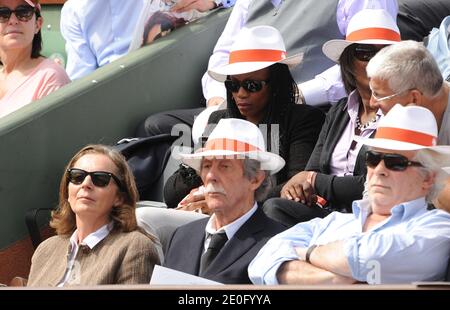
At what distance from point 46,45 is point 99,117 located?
70.6 inches

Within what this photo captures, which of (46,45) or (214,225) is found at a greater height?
(214,225)

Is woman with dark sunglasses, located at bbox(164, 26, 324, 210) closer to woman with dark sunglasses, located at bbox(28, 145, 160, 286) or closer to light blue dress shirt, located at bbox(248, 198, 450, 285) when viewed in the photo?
woman with dark sunglasses, located at bbox(28, 145, 160, 286)

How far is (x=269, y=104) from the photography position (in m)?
5.38

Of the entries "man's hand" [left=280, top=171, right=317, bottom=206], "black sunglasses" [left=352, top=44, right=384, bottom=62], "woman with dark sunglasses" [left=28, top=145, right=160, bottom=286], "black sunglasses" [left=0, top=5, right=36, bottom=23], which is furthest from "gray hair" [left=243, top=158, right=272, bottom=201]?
"black sunglasses" [left=0, top=5, right=36, bottom=23]

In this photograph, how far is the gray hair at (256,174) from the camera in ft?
15.0

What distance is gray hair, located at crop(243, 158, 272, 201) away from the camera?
15.0 feet

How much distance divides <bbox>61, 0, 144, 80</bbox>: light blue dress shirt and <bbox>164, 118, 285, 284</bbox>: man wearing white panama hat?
8.00ft

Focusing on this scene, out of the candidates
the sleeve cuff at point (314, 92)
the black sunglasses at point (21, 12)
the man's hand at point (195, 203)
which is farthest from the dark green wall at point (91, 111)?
the sleeve cuff at point (314, 92)

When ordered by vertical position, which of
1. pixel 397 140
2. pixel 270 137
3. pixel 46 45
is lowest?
pixel 46 45

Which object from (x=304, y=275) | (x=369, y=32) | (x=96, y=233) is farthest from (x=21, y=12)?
(x=304, y=275)

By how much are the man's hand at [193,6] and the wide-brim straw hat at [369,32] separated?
5.96 ft

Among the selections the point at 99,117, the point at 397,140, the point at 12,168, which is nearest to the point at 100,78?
the point at 99,117
